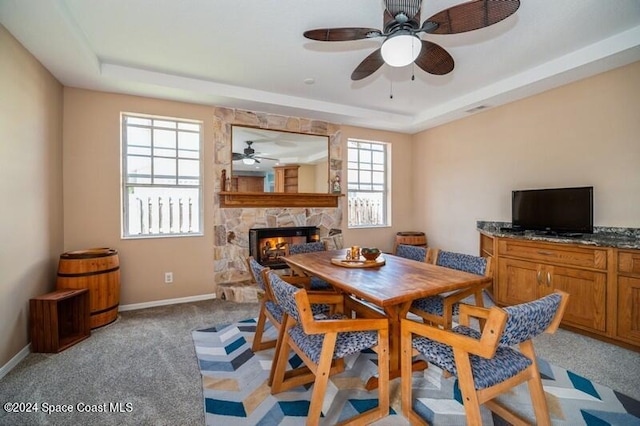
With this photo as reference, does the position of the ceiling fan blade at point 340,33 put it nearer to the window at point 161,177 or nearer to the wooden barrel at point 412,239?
the window at point 161,177

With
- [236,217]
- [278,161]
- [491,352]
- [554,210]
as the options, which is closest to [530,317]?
[491,352]

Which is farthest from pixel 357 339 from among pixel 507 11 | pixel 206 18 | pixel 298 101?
pixel 298 101

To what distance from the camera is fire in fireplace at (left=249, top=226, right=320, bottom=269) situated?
4.23m

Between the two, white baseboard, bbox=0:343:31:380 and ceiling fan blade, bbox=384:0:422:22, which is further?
white baseboard, bbox=0:343:31:380

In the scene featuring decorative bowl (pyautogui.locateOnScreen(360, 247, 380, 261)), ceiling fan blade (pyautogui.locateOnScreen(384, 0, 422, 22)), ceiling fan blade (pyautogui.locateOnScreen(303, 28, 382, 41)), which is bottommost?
decorative bowl (pyautogui.locateOnScreen(360, 247, 380, 261))

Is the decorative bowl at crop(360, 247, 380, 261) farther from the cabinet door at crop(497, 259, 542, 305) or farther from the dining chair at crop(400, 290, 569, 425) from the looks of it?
the cabinet door at crop(497, 259, 542, 305)

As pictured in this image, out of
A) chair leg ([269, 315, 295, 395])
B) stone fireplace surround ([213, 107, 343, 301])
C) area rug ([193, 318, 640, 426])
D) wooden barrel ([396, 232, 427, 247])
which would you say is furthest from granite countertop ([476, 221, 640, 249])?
stone fireplace surround ([213, 107, 343, 301])

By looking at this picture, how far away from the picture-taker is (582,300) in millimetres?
2750

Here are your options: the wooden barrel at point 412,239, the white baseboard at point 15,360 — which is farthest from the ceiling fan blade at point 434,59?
the white baseboard at point 15,360

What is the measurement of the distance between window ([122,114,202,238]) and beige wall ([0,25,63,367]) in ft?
2.24

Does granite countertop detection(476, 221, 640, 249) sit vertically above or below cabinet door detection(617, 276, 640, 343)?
above

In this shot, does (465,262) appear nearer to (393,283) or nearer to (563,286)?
(393,283)

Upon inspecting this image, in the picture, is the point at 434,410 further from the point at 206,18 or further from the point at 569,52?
the point at 569,52

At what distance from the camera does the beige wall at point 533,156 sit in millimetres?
2969
